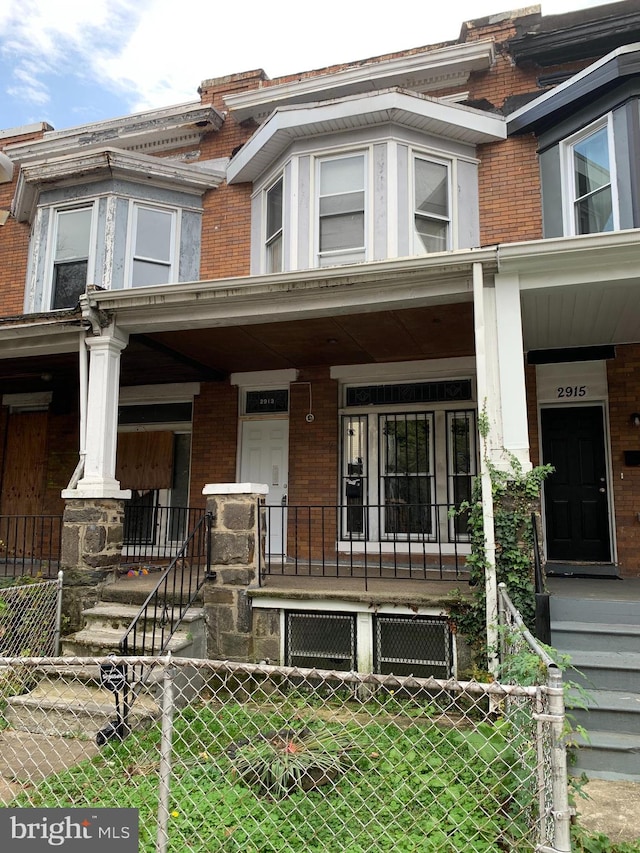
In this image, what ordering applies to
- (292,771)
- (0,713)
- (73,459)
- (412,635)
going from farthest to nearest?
(73,459), (412,635), (0,713), (292,771)

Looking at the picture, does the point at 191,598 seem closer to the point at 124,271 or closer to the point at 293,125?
the point at 124,271

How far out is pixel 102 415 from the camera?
6805 millimetres

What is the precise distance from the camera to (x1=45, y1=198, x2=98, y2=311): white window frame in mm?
9391

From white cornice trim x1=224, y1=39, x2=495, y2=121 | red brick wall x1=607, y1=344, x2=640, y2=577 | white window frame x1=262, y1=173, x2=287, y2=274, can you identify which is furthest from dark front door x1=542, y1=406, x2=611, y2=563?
white cornice trim x1=224, y1=39, x2=495, y2=121

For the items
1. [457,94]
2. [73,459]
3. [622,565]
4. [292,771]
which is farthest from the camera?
[73,459]

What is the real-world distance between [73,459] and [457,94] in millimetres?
8692

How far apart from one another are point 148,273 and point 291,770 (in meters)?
7.89

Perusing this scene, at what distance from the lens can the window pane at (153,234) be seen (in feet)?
31.6

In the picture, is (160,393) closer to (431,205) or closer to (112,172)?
(112,172)

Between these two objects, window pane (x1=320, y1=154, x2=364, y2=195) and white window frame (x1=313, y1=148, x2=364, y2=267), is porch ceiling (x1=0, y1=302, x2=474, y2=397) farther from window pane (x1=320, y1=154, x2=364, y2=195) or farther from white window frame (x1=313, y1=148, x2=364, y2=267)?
window pane (x1=320, y1=154, x2=364, y2=195)

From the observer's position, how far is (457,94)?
30.6 feet

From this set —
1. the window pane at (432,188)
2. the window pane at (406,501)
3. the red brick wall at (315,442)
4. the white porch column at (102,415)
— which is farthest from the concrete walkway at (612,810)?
the window pane at (432,188)

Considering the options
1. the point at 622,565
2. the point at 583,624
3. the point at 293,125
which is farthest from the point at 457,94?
the point at 583,624

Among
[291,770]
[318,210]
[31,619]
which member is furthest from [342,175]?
[291,770]
